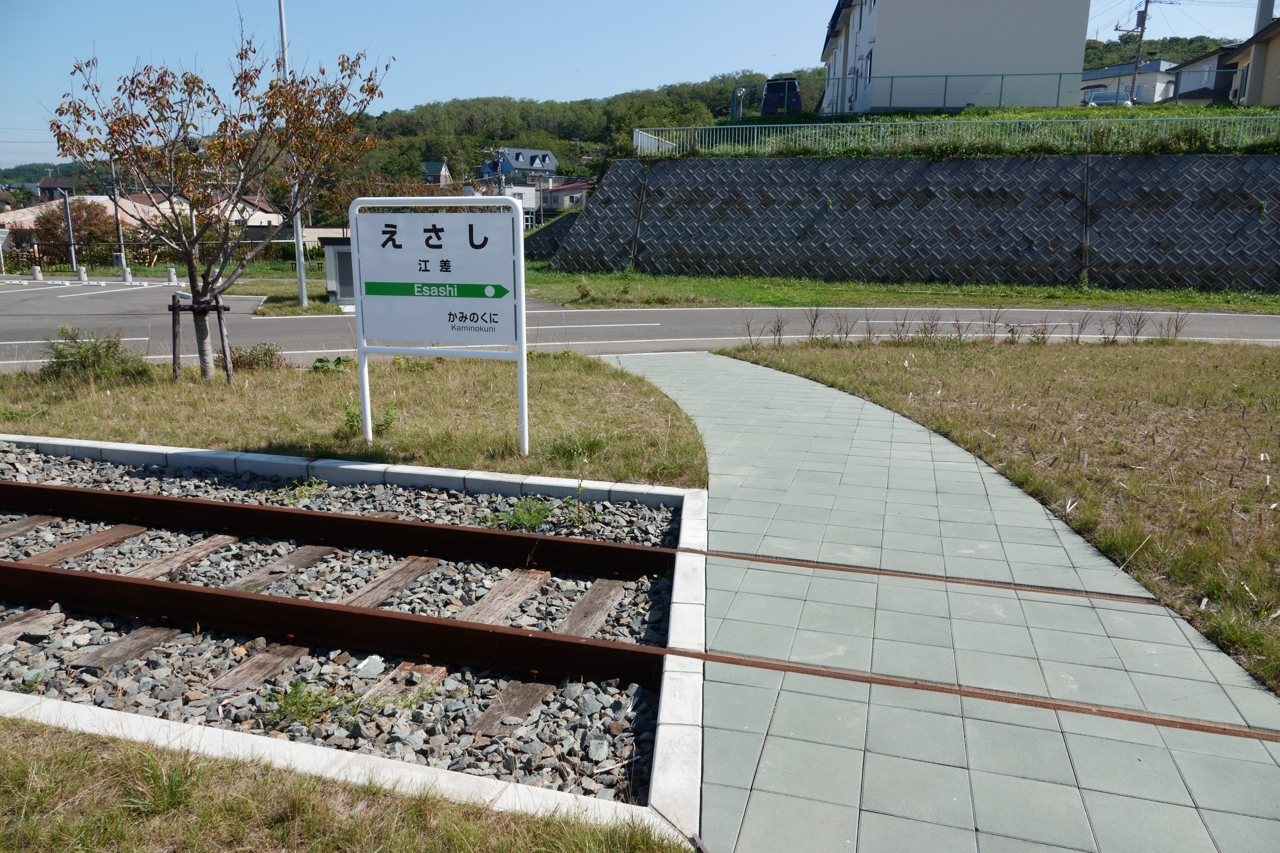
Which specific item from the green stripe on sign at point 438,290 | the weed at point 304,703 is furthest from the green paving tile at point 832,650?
the green stripe on sign at point 438,290

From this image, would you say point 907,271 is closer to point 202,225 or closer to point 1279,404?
point 1279,404

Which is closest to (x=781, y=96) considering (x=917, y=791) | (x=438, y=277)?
(x=438, y=277)

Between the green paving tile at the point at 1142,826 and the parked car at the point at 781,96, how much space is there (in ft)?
164

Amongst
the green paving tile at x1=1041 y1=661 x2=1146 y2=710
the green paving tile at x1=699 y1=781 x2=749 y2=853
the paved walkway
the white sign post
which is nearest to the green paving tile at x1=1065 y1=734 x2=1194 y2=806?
the paved walkway

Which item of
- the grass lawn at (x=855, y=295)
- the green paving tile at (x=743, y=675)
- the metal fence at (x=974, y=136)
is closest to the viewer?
the green paving tile at (x=743, y=675)

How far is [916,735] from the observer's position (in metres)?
3.52

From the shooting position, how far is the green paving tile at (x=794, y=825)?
2.88 metres

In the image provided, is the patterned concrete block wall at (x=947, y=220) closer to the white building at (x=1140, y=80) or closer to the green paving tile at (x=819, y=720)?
the green paving tile at (x=819, y=720)

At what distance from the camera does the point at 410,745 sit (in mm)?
3742

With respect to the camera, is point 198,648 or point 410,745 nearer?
point 410,745

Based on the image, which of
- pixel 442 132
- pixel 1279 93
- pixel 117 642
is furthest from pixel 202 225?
pixel 442 132

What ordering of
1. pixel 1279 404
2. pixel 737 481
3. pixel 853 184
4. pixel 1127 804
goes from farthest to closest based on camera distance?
pixel 853 184 < pixel 1279 404 < pixel 737 481 < pixel 1127 804

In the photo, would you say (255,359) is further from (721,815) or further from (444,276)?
(721,815)

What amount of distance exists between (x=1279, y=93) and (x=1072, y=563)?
141 ft
